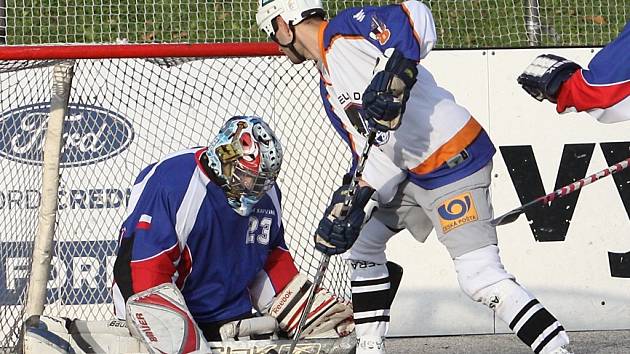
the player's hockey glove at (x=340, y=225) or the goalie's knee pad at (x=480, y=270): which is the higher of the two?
the player's hockey glove at (x=340, y=225)

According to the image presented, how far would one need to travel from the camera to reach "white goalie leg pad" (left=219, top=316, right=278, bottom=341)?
13.8 ft

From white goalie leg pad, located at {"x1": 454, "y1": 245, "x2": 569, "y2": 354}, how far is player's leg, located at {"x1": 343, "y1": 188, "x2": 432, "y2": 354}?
433 millimetres

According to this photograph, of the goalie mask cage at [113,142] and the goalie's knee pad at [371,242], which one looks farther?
the goalie mask cage at [113,142]

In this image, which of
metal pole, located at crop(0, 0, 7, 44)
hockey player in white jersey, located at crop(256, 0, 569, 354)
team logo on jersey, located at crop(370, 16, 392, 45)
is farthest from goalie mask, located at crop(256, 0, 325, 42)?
metal pole, located at crop(0, 0, 7, 44)

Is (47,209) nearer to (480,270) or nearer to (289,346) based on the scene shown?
(289,346)

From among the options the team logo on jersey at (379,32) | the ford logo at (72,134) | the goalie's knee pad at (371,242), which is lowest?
the goalie's knee pad at (371,242)

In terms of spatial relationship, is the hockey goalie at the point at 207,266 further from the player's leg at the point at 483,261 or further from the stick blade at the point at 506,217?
the stick blade at the point at 506,217

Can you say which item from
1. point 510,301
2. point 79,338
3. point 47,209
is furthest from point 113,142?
point 510,301

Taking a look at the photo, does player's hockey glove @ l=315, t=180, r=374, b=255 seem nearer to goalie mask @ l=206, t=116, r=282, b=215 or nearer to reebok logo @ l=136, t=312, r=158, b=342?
goalie mask @ l=206, t=116, r=282, b=215

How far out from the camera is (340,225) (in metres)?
4.23

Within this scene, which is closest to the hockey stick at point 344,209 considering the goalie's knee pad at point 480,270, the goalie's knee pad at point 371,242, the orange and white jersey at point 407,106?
the orange and white jersey at point 407,106

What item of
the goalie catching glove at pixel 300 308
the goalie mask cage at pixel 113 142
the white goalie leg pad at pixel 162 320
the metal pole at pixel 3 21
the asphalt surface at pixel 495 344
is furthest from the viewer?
the metal pole at pixel 3 21

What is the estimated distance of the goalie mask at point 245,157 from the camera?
3.96 m

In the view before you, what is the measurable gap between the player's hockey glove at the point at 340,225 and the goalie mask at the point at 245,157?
325 millimetres
